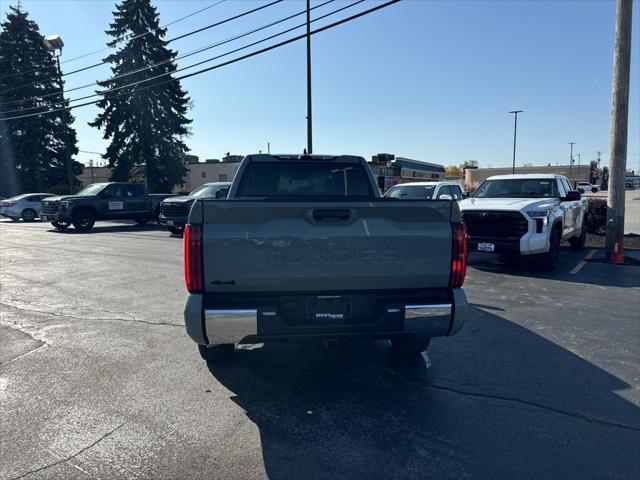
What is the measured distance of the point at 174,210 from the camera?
15.9 metres

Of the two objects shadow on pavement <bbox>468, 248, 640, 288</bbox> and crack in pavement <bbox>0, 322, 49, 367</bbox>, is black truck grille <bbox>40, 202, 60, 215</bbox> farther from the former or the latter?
shadow on pavement <bbox>468, 248, 640, 288</bbox>

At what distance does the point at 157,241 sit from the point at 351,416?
1281cm

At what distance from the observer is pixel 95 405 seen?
355cm

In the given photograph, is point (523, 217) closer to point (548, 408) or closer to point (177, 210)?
point (548, 408)

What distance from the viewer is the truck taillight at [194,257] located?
3.06 metres

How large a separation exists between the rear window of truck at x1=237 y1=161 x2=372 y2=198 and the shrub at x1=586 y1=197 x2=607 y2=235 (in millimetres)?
13515

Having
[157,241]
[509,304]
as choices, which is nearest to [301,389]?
[509,304]

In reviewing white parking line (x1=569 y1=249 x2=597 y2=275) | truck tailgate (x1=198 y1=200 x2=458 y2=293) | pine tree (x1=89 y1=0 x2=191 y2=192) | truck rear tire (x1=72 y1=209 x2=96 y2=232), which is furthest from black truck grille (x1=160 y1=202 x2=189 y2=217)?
pine tree (x1=89 y1=0 x2=191 y2=192)

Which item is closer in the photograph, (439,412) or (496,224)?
(439,412)

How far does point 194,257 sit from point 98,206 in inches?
707

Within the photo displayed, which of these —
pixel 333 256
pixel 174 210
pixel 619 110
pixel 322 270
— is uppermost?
pixel 619 110

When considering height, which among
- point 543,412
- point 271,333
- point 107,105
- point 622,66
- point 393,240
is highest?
point 107,105

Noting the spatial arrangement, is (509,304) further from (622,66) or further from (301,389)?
(622,66)

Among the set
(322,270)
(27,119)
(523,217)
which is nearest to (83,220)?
(523,217)
